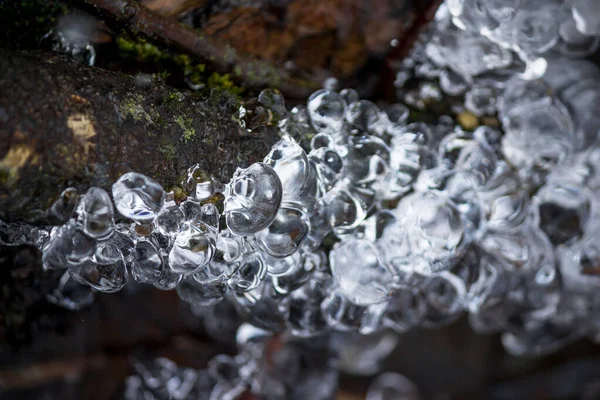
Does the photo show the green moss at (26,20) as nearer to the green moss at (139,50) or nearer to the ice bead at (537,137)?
the green moss at (139,50)

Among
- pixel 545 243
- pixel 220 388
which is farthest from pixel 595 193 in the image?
pixel 220 388

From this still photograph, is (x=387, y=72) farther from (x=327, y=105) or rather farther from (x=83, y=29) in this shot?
(x=83, y=29)

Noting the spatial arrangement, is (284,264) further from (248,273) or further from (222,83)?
(222,83)

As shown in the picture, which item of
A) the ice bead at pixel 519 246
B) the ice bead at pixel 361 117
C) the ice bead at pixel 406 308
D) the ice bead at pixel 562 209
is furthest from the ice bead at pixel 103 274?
the ice bead at pixel 562 209

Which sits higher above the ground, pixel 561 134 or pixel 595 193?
pixel 561 134

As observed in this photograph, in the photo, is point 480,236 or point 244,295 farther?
point 480,236
